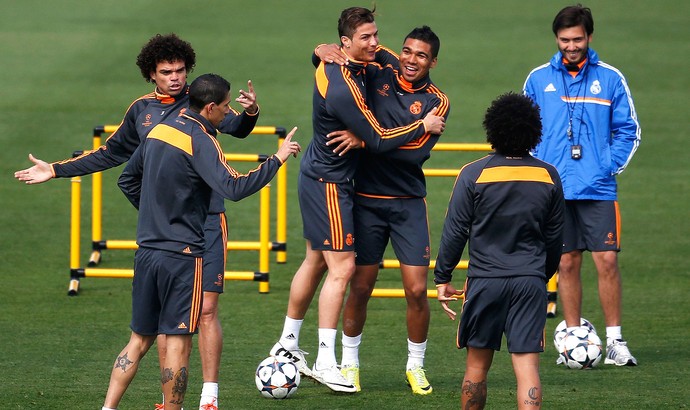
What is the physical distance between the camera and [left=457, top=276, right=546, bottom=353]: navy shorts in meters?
6.64

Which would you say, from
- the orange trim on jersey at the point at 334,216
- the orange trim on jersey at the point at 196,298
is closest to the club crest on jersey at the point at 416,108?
the orange trim on jersey at the point at 334,216

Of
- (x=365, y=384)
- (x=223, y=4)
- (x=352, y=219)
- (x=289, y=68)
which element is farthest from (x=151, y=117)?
(x=223, y=4)

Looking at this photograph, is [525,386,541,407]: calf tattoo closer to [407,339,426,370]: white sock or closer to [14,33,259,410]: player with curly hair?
[407,339,426,370]: white sock

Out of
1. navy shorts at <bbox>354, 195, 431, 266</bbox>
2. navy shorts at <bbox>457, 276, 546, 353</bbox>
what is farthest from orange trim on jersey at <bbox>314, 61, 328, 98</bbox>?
navy shorts at <bbox>457, 276, 546, 353</bbox>

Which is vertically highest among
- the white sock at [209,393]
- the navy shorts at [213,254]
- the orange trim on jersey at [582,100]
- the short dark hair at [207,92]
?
the orange trim on jersey at [582,100]

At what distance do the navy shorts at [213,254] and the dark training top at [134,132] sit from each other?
9 centimetres

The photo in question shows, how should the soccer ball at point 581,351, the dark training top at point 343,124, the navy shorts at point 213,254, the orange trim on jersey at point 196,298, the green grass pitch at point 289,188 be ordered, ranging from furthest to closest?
the soccer ball at point 581,351
the green grass pitch at point 289,188
the dark training top at point 343,124
the navy shorts at point 213,254
the orange trim on jersey at point 196,298

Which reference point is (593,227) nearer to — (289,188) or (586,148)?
(586,148)

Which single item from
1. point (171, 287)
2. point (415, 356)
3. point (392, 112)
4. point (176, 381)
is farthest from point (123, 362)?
point (392, 112)

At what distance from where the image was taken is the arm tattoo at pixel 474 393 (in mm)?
6758

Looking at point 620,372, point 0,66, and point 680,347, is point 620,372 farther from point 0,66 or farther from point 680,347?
point 0,66

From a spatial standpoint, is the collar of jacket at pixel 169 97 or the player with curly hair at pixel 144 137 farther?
the collar of jacket at pixel 169 97

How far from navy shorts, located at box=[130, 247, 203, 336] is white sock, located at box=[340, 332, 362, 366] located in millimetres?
1738

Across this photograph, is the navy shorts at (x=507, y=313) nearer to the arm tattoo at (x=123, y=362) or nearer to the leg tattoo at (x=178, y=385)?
the leg tattoo at (x=178, y=385)
